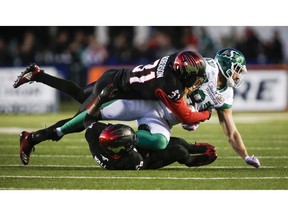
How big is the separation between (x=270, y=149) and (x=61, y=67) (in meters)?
4.31

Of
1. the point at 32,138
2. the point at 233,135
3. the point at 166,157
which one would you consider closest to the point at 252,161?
the point at 233,135

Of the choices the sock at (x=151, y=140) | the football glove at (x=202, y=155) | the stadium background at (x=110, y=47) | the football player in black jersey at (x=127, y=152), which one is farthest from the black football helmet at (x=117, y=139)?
the stadium background at (x=110, y=47)

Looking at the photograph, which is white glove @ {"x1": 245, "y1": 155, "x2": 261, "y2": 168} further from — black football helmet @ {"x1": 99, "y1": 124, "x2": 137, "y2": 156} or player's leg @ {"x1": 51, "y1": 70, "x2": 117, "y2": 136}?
player's leg @ {"x1": 51, "y1": 70, "x2": 117, "y2": 136}

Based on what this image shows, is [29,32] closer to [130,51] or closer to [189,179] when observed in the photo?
[130,51]

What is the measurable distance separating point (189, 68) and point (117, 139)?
0.56 metres

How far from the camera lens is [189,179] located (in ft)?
13.2

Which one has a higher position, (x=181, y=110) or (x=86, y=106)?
(x=181, y=110)

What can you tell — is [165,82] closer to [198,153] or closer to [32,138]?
[198,153]

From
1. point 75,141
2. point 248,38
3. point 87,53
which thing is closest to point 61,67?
point 87,53

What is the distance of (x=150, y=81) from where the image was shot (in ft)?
13.7

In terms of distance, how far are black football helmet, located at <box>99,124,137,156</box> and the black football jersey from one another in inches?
11.2

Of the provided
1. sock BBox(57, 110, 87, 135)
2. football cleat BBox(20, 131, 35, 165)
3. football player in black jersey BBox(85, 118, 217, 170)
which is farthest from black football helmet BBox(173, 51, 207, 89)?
football cleat BBox(20, 131, 35, 165)

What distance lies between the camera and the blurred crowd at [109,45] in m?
8.65

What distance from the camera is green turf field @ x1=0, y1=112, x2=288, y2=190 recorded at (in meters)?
3.85
